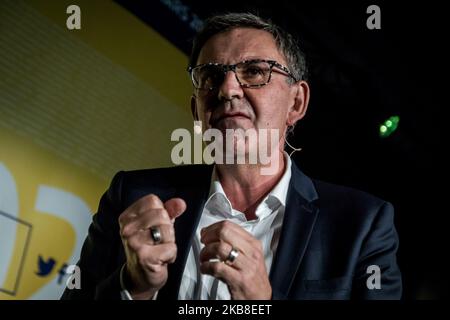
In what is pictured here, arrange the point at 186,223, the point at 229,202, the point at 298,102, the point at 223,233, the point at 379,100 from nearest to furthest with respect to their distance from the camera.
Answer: the point at 223,233 < the point at 186,223 < the point at 229,202 < the point at 298,102 < the point at 379,100

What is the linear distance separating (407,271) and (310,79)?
7.56 feet

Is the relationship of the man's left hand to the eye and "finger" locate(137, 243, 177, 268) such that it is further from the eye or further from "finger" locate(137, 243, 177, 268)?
the eye

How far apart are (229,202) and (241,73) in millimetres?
398

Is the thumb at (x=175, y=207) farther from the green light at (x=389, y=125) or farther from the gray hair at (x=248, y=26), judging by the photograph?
the green light at (x=389, y=125)

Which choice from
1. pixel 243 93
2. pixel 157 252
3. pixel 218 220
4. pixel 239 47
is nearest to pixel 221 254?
pixel 157 252

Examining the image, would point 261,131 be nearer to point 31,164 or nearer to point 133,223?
point 133,223

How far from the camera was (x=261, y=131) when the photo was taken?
1.67 meters

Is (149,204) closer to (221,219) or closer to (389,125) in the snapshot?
(221,219)

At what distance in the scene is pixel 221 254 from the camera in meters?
1.09

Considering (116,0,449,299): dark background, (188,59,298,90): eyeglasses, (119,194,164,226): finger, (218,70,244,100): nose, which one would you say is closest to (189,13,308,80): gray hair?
(188,59,298,90): eyeglasses

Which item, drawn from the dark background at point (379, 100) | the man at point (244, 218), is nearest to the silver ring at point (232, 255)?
the man at point (244, 218)

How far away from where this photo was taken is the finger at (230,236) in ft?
3.57

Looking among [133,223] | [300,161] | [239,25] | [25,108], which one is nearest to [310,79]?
[300,161]

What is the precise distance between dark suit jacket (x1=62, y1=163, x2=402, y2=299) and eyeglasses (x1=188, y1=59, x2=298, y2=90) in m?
0.31
